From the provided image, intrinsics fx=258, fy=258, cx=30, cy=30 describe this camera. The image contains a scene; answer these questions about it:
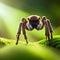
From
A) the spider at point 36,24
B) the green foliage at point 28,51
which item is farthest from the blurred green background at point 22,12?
the green foliage at point 28,51

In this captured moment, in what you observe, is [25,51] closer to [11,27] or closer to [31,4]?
[11,27]

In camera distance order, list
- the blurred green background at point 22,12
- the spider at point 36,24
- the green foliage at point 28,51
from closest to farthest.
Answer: the green foliage at point 28,51
the spider at point 36,24
the blurred green background at point 22,12

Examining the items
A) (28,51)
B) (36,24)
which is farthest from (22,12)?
(28,51)

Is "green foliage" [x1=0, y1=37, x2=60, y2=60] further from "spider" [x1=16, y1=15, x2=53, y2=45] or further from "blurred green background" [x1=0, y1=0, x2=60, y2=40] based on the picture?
"blurred green background" [x1=0, y1=0, x2=60, y2=40]

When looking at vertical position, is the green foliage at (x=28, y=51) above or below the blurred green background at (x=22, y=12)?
below

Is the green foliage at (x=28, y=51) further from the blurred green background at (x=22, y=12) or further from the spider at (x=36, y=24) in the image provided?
the blurred green background at (x=22, y=12)

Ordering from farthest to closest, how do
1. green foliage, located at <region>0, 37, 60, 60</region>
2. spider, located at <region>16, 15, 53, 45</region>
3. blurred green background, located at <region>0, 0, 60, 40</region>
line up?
blurred green background, located at <region>0, 0, 60, 40</region> < spider, located at <region>16, 15, 53, 45</region> < green foliage, located at <region>0, 37, 60, 60</region>

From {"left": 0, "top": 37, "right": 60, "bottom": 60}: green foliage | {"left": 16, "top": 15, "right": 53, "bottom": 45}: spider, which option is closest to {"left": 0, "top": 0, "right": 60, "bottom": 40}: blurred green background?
{"left": 16, "top": 15, "right": 53, "bottom": 45}: spider

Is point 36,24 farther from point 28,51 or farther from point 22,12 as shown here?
point 22,12
